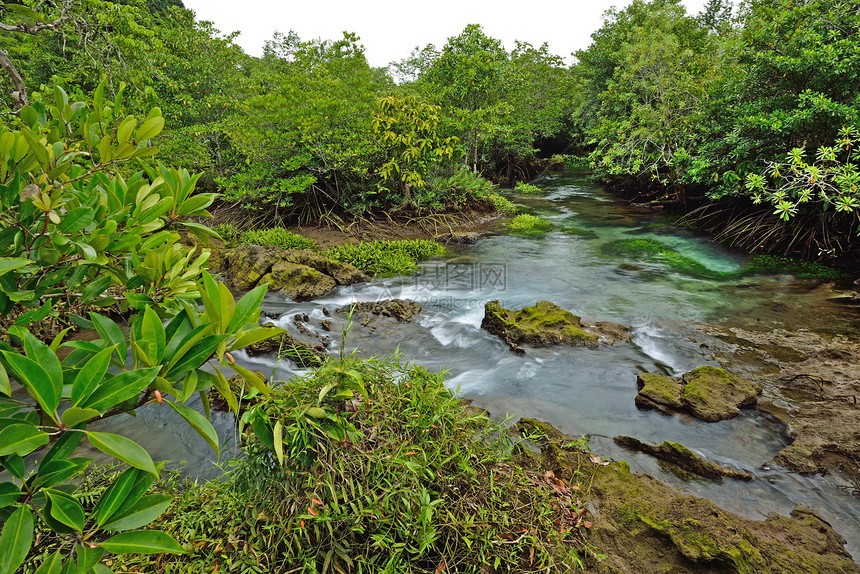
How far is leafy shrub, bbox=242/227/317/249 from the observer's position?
9.99 metres

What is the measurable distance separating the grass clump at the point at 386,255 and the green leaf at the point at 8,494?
313 inches

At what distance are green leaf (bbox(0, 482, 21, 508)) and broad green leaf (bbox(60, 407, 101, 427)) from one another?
0.21 meters

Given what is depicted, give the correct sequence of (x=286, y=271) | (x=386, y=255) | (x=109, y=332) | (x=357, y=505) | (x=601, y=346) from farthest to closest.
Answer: (x=386, y=255) < (x=286, y=271) < (x=601, y=346) < (x=357, y=505) < (x=109, y=332)

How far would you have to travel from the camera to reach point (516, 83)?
Result: 57.3 ft

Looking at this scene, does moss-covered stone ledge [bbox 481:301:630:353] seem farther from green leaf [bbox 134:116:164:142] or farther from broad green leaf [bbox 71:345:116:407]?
broad green leaf [bbox 71:345:116:407]

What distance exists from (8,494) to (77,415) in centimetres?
28

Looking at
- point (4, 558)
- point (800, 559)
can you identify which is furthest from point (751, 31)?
point (4, 558)

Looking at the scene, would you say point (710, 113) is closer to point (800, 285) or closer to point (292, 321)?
point (800, 285)

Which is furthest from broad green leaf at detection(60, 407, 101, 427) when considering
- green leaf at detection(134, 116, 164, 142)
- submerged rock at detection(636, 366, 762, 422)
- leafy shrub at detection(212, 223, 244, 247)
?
leafy shrub at detection(212, 223, 244, 247)

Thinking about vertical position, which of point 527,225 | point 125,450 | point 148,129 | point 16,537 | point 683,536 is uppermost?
point 148,129

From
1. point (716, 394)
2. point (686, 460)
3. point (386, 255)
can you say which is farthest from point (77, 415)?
point (386, 255)

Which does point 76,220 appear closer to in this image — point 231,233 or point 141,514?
point 141,514

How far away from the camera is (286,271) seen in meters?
7.56

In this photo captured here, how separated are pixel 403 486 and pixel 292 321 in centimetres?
494
